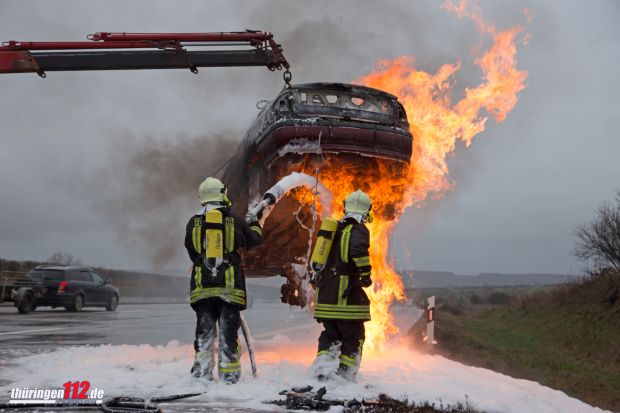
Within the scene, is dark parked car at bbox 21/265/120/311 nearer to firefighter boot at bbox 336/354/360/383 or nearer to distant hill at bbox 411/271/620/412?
distant hill at bbox 411/271/620/412

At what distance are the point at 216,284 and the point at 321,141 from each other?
2286 mm

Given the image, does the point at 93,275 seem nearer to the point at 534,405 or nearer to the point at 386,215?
the point at 386,215

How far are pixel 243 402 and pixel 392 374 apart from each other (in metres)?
2.17

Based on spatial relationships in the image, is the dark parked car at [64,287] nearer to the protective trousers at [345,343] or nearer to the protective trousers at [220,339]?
the protective trousers at [220,339]

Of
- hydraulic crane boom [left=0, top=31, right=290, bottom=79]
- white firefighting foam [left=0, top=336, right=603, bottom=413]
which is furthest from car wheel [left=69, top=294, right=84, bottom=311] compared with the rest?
white firefighting foam [left=0, top=336, right=603, bottom=413]

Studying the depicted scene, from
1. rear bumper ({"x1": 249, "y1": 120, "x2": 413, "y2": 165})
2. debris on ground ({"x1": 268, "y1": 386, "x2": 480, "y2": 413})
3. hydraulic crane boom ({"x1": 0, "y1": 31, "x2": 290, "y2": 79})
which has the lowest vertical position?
debris on ground ({"x1": 268, "y1": 386, "x2": 480, "y2": 413})

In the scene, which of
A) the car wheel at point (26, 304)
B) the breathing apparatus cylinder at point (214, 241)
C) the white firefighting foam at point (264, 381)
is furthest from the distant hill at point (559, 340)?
the car wheel at point (26, 304)

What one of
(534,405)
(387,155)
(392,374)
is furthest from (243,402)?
(387,155)

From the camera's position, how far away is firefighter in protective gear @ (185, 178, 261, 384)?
549 centimetres

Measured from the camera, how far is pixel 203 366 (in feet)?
17.9

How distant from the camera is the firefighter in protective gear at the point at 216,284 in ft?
18.0

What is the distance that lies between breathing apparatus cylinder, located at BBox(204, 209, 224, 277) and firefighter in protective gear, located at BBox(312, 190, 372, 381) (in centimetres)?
106

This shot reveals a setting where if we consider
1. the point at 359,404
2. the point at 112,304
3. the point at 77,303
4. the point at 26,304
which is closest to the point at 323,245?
the point at 359,404

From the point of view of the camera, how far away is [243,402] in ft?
15.1
